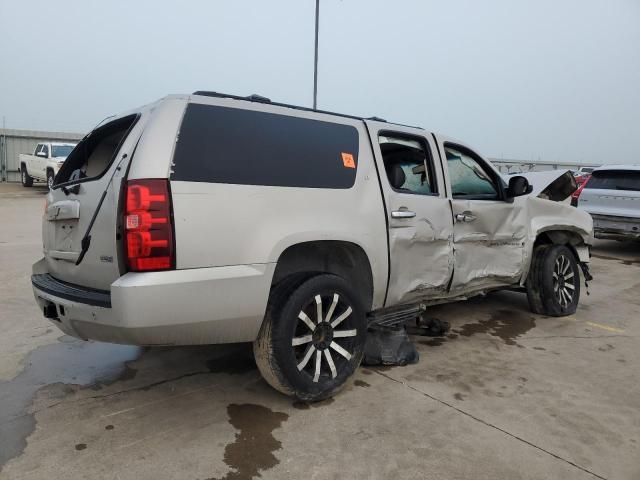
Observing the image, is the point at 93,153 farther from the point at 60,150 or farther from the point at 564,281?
the point at 60,150

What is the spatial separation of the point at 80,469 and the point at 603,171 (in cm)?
1040

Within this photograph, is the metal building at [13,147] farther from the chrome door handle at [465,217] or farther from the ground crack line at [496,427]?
the ground crack line at [496,427]

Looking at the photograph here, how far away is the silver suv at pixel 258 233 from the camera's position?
8.41 ft

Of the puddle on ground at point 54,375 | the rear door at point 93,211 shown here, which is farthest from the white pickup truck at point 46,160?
the rear door at point 93,211

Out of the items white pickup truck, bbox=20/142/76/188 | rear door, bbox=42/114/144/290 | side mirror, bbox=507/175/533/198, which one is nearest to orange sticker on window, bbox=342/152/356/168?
rear door, bbox=42/114/144/290

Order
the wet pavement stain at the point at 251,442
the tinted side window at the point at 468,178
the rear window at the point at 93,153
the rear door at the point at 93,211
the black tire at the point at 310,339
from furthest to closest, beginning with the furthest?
the tinted side window at the point at 468,178
the rear window at the point at 93,153
the black tire at the point at 310,339
the rear door at the point at 93,211
the wet pavement stain at the point at 251,442

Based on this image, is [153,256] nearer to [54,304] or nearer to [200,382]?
[54,304]

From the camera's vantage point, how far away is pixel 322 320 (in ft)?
10.4

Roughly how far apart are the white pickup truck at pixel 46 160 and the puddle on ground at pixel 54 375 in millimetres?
16286

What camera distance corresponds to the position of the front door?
165 inches

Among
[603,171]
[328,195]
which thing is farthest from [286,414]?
[603,171]

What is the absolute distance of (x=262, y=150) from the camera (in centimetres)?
298

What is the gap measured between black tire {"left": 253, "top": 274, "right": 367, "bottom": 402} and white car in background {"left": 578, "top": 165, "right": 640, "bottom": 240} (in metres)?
7.99

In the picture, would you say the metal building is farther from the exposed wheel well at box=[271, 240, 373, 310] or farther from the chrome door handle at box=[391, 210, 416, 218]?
the chrome door handle at box=[391, 210, 416, 218]
